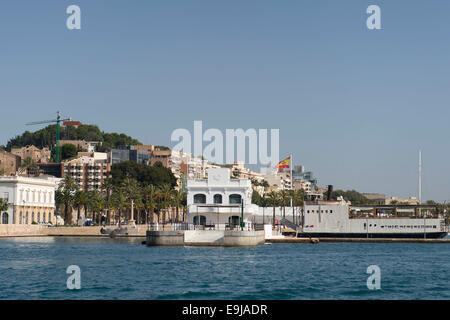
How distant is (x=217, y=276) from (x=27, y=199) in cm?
10148

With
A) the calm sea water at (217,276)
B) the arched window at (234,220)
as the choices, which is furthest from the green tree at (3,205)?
the calm sea water at (217,276)

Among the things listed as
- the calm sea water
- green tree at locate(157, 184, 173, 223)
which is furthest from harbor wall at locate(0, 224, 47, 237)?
the calm sea water

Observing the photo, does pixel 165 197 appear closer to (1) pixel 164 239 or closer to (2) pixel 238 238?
(1) pixel 164 239

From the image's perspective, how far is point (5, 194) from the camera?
452 ft

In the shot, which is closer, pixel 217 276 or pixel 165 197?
pixel 217 276

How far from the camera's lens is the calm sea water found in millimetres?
39688

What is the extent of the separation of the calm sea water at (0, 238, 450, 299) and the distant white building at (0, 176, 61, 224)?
64.5 m

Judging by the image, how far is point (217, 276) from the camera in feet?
164

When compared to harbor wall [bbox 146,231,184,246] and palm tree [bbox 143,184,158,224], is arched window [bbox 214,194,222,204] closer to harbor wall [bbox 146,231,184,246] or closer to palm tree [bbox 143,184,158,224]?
harbor wall [bbox 146,231,184,246]

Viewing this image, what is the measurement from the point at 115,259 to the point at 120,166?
11715cm

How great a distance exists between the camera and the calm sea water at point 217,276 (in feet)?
130

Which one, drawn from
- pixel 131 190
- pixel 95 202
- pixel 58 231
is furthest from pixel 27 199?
pixel 131 190

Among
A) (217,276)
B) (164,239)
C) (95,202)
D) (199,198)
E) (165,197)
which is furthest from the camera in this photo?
(165,197)
